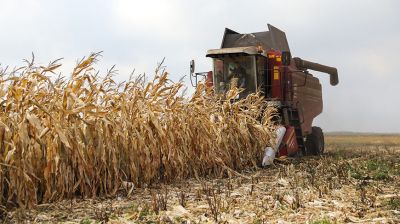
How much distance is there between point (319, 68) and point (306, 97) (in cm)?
304

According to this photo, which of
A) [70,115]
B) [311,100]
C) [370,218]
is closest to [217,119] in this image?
[70,115]

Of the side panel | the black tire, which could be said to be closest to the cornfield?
the side panel

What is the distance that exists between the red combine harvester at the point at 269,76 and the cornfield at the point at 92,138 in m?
3.36

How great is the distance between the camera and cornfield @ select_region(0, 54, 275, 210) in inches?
210

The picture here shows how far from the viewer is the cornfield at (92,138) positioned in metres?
5.32

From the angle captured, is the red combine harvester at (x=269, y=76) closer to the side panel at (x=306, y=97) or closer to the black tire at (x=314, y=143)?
the side panel at (x=306, y=97)

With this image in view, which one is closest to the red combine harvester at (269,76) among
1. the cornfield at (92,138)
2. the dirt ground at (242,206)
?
the cornfield at (92,138)

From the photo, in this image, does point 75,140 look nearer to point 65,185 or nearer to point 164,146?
point 65,185

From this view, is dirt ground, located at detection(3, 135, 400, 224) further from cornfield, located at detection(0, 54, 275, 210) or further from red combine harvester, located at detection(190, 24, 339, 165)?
red combine harvester, located at detection(190, 24, 339, 165)

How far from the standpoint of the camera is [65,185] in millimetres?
5820

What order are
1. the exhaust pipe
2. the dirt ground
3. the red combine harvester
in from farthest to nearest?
the exhaust pipe < the red combine harvester < the dirt ground

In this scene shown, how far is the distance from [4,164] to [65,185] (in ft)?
3.31

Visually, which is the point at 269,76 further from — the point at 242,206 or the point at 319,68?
the point at 242,206

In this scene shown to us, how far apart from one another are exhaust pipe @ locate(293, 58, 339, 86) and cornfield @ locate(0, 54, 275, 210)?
764 cm
